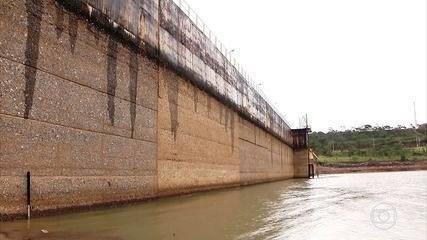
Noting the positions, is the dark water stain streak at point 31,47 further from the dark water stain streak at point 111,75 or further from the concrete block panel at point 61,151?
the dark water stain streak at point 111,75

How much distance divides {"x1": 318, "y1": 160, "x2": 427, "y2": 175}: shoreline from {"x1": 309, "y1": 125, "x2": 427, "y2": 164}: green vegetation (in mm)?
2970

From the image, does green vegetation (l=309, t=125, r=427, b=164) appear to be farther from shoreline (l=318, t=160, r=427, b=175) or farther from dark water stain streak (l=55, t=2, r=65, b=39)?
dark water stain streak (l=55, t=2, r=65, b=39)

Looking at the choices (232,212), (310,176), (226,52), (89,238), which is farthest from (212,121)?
(310,176)

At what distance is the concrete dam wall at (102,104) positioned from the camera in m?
7.28

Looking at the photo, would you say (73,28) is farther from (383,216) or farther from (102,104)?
(383,216)

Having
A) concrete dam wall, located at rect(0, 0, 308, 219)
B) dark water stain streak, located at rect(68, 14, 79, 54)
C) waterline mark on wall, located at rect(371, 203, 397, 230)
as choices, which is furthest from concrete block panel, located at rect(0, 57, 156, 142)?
waterline mark on wall, located at rect(371, 203, 397, 230)

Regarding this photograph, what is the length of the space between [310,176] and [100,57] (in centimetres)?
4349

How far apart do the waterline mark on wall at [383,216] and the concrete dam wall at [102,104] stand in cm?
556

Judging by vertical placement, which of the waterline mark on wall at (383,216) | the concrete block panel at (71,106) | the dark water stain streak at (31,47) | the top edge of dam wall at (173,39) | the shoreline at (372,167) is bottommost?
the waterline mark on wall at (383,216)

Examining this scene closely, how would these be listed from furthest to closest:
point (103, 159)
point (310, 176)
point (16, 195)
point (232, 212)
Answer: point (310, 176) < point (232, 212) < point (103, 159) < point (16, 195)

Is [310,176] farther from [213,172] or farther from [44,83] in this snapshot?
[44,83]

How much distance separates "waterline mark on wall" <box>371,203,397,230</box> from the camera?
846 cm

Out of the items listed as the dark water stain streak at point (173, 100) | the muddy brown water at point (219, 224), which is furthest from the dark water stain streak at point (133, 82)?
the dark water stain streak at point (173, 100)

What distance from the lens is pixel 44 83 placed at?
789cm
